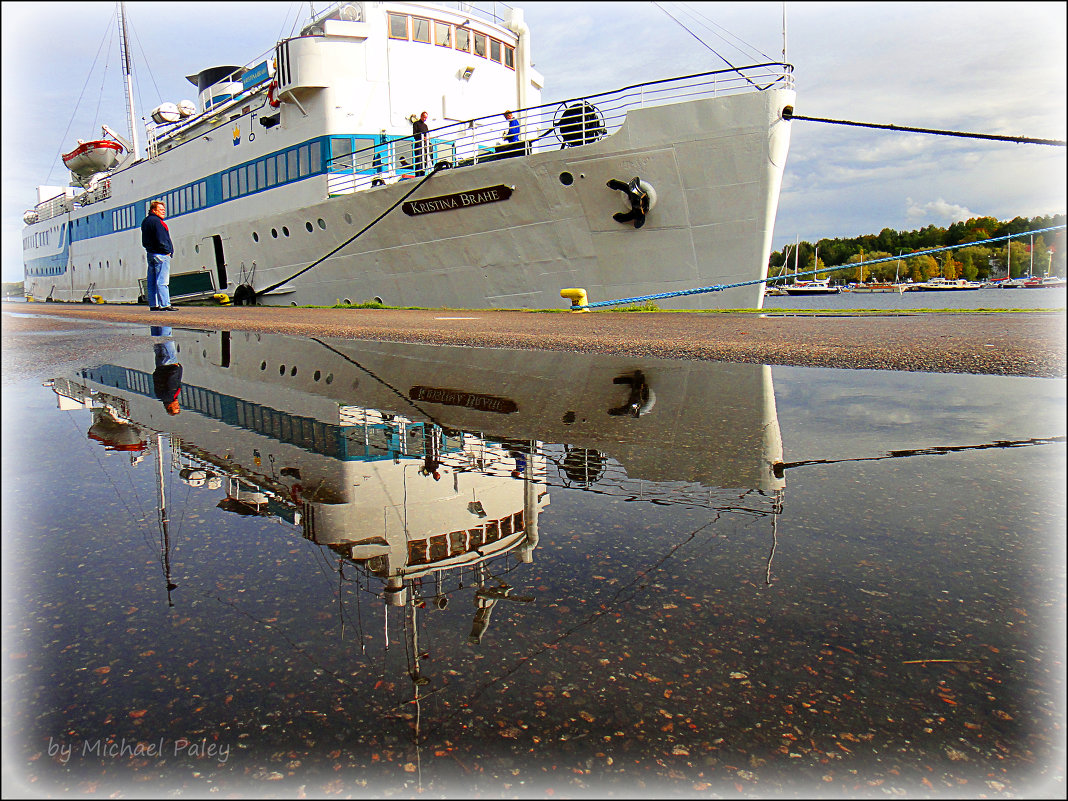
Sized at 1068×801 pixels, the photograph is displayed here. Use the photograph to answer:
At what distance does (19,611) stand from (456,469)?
52.0 inches

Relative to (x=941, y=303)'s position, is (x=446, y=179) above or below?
above

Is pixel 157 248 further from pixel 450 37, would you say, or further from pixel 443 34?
pixel 450 37

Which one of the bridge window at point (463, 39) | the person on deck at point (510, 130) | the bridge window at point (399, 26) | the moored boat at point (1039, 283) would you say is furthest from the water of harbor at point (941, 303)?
the moored boat at point (1039, 283)

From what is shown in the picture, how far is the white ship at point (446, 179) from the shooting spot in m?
12.5

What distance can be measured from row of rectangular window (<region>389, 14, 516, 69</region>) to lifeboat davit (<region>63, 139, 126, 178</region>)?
2503 centimetres

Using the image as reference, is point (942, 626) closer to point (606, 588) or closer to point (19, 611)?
point (606, 588)

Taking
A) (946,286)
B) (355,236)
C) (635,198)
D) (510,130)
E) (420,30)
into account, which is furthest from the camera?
(946,286)

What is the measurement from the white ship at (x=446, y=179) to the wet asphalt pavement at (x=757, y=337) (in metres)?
2.77

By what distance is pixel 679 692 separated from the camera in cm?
117

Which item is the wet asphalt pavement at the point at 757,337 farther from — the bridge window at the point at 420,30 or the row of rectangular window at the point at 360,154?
the bridge window at the point at 420,30

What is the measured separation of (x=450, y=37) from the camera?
18578mm

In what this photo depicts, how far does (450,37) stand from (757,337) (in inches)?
592

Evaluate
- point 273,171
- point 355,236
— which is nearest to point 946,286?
point 273,171

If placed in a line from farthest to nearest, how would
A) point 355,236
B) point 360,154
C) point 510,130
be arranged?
1. point 360,154
2. point 355,236
3. point 510,130
